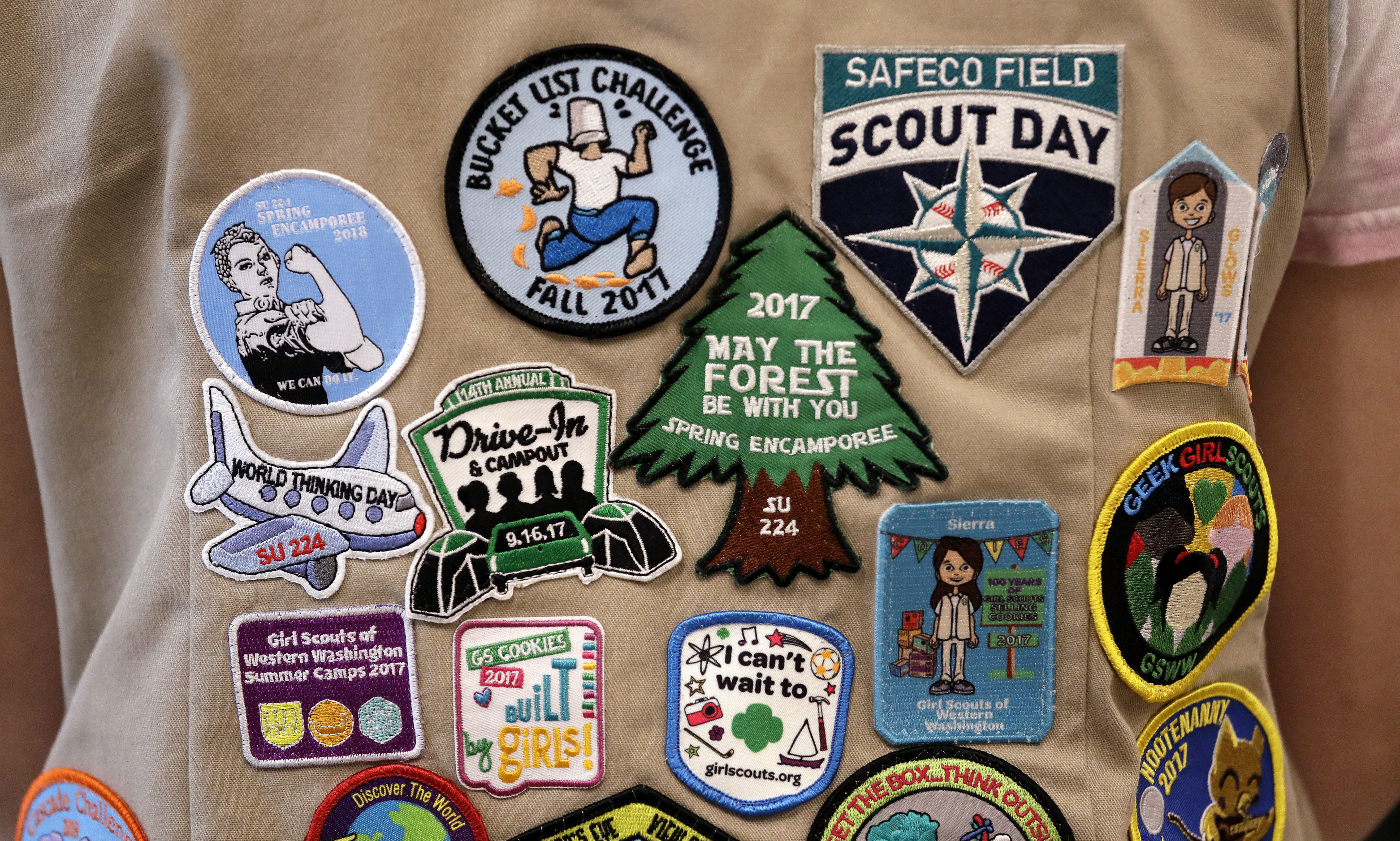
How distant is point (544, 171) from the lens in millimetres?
552

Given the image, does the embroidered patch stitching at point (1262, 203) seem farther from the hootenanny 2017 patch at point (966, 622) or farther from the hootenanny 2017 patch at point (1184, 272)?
the hootenanny 2017 patch at point (966, 622)

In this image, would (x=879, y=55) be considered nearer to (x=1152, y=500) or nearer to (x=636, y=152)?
(x=636, y=152)

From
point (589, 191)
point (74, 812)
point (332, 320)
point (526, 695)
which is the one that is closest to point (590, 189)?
point (589, 191)

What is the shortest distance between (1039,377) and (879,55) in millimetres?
216

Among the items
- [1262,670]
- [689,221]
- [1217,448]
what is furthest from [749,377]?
[1262,670]

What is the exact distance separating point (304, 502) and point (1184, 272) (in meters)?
0.55

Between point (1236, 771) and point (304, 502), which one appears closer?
point (304, 502)

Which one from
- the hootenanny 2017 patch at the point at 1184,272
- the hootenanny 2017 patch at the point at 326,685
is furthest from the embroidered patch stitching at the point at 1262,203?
the hootenanny 2017 patch at the point at 326,685

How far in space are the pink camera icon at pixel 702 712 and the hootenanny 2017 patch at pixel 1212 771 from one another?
275mm

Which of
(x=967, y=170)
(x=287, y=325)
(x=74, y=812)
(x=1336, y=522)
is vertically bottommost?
(x=74, y=812)

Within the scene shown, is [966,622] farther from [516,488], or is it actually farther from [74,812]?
[74,812]

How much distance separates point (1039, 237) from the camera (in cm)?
57

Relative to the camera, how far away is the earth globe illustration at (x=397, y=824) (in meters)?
0.59

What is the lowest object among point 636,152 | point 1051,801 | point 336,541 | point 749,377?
point 1051,801
